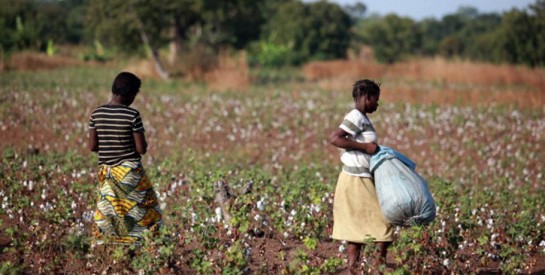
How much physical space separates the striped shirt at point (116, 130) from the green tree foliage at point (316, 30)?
35.1 m

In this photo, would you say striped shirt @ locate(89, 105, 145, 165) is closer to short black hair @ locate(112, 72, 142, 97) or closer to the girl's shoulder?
short black hair @ locate(112, 72, 142, 97)

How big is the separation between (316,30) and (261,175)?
34347 millimetres

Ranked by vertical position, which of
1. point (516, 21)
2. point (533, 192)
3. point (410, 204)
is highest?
point (516, 21)

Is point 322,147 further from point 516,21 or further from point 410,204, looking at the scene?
point 516,21

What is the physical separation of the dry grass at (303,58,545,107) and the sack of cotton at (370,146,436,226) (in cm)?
1369

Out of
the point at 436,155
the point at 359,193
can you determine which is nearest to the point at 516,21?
the point at 436,155

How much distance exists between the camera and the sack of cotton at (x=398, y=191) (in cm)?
499

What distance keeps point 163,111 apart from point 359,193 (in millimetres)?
10530

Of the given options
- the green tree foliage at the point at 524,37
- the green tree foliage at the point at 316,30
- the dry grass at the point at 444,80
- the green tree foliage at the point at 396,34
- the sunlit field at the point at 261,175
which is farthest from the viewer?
the green tree foliage at the point at 396,34

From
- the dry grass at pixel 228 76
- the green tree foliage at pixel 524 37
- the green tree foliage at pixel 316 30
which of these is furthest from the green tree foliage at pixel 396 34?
the dry grass at pixel 228 76

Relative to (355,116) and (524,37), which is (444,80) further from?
(355,116)

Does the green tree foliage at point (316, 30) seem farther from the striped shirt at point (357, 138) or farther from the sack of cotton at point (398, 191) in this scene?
the sack of cotton at point (398, 191)

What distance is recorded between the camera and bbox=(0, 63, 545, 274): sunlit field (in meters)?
5.45

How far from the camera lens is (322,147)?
42.2 feet
